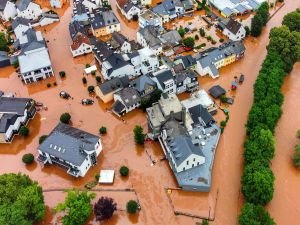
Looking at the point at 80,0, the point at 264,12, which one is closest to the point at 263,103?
the point at 264,12

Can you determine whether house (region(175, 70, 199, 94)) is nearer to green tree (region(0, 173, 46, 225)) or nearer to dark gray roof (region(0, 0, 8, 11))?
green tree (region(0, 173, 46, 225))

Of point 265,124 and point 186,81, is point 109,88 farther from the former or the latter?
point 265,124

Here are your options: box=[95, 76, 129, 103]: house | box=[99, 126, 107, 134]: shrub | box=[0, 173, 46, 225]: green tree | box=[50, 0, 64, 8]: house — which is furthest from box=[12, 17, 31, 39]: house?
box=[0, 173, 46, 225]: green tree

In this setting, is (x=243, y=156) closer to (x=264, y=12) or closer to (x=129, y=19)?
(x=264, y=12)

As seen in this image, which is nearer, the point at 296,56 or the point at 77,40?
the point at 296,56

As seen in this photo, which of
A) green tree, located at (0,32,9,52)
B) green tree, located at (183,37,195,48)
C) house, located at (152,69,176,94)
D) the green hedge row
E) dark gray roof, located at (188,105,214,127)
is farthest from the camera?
green tree, located at (0,32,9,52)

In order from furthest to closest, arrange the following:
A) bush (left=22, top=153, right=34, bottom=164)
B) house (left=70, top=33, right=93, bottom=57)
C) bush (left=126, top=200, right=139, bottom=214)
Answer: house (left=70, top=33, right=93, bottom=57)
bush (left=22, top=153, right=34, bottom=164)
bush (left=126, top=200, right=139, bottom=214)

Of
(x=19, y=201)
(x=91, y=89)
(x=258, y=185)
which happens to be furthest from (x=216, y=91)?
(x=19, y=201)
